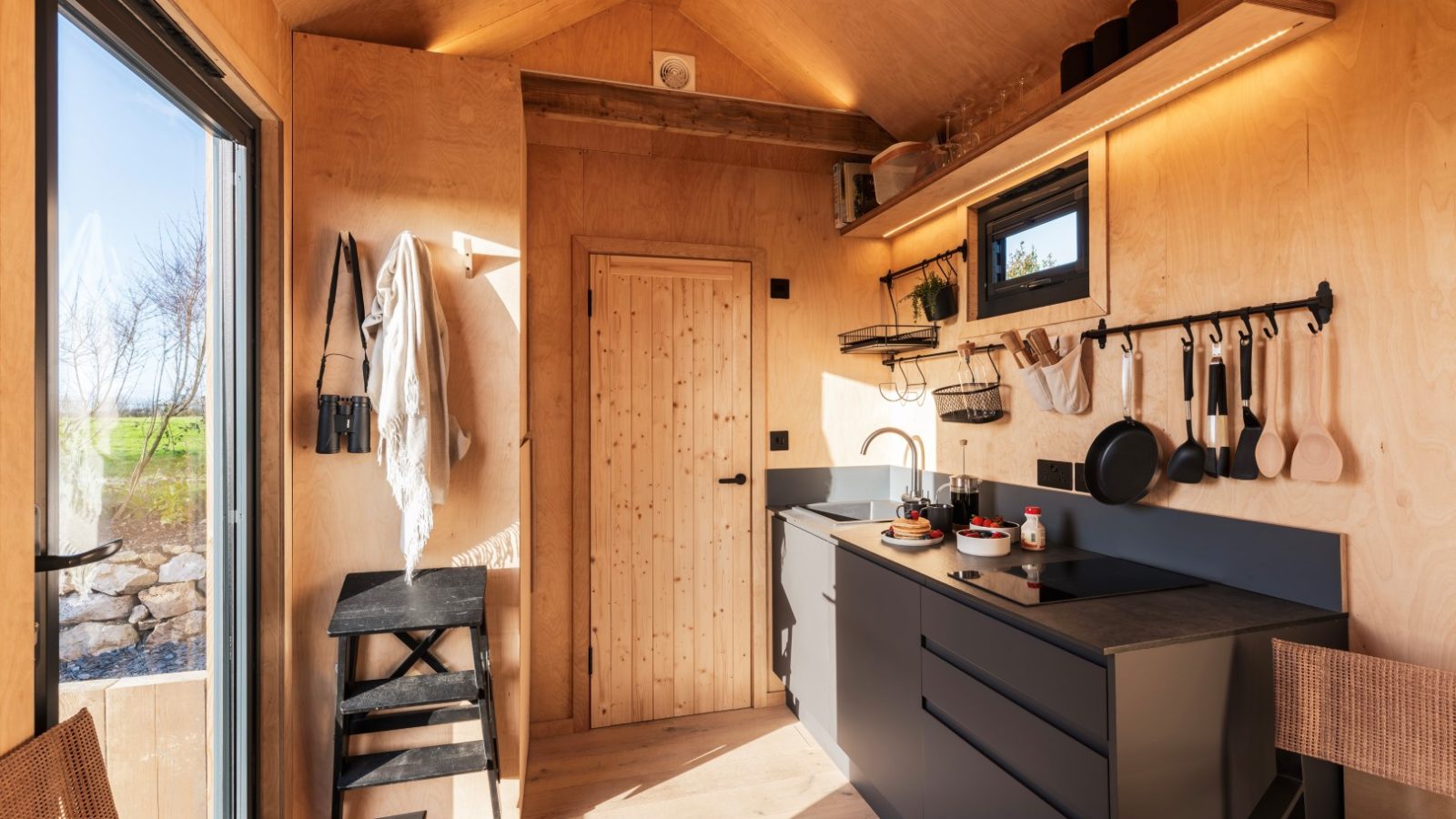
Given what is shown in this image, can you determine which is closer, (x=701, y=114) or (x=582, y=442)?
(x=701, y=114)

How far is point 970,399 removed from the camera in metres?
2.60

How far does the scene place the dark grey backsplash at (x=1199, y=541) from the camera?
4.93ft

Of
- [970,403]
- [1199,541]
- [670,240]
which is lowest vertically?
[1199,541]

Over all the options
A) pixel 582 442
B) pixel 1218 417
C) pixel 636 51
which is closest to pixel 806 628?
pixel 582 442

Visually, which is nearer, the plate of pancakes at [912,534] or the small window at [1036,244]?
the small window at [1036,244]

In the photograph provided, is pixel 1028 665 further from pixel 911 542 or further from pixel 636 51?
pixel 636 51

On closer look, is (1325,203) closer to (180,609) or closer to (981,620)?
(981,620)

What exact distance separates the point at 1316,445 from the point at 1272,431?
94 millimetres

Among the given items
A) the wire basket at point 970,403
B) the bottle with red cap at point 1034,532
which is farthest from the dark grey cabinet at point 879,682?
the wire basket at point 970,403

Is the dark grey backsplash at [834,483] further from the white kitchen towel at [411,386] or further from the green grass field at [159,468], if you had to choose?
the green grass field at [159,468]

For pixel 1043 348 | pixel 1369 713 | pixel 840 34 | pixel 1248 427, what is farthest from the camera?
pixel 840 34

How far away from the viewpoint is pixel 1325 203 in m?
1.50

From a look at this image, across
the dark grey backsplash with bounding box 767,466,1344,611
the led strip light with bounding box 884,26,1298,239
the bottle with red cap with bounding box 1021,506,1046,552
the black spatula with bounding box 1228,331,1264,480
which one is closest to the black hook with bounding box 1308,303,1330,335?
the black spatula with bounding box 1228,331,1264,480

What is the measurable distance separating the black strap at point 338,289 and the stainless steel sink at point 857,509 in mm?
1936
